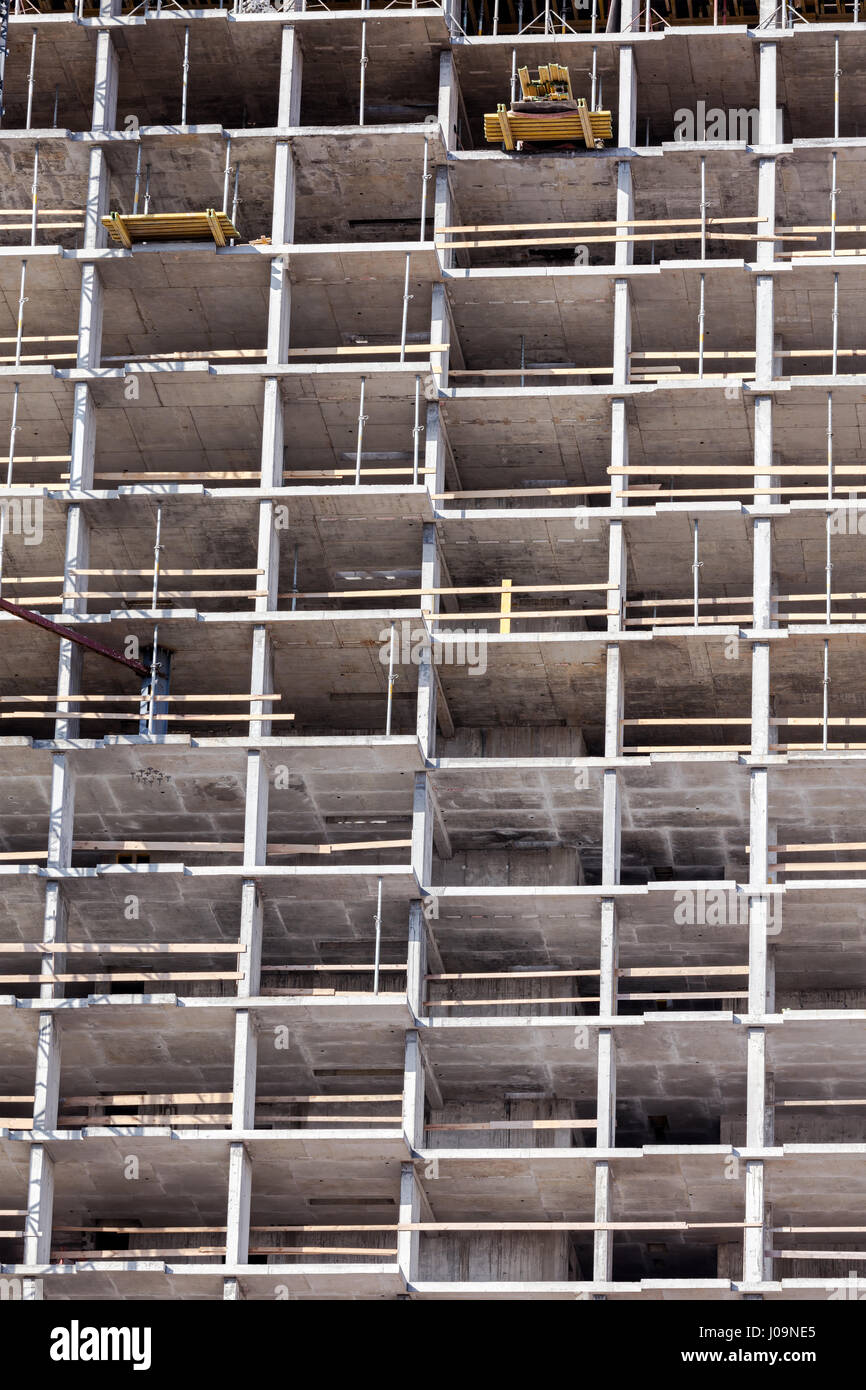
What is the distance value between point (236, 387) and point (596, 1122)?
14394 mm

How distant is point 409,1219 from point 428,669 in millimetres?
9380

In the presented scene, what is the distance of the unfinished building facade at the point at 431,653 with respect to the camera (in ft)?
156

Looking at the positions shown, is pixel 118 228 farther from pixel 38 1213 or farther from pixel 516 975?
pixel 38 1213

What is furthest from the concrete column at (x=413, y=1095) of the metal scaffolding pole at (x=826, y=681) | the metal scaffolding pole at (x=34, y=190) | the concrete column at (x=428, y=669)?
the metal scaffolding pole at (x=34, y=190)

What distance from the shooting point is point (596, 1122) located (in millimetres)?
46875

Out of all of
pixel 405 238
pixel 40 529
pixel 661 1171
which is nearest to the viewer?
pixel 661 1171

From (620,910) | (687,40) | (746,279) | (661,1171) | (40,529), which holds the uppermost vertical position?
(687,40)

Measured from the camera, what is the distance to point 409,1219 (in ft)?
152

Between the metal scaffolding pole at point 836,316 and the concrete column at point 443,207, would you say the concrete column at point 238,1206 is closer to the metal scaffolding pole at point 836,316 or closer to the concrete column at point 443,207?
the concrete column at point 443,207

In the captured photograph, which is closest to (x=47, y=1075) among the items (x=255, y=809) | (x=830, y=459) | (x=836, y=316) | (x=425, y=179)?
(x=255, y=809)

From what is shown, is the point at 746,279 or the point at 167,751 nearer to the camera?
the point at 167,751

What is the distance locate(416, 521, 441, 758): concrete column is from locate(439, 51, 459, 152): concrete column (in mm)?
7765

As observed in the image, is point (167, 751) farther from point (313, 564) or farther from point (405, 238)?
point (405, 238)

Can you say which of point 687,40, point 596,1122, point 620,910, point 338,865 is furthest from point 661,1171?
point 687,40
